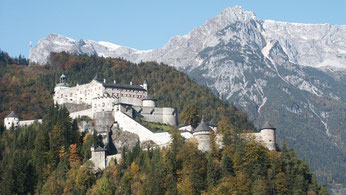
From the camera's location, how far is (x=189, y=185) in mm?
77438

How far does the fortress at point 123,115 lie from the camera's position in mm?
84562

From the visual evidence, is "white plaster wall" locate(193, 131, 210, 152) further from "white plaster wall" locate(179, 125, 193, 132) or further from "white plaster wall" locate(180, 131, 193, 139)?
"white plaster wall" locate(179, 125, 193, 132)

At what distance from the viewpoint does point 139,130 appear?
95.1 m

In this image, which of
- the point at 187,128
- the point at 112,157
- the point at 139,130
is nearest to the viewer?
the point at 112,157

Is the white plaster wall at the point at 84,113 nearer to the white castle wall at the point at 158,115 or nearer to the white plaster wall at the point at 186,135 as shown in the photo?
the white castle wall at the point at 158,115

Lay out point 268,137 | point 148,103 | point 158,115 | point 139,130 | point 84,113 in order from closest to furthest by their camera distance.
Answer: point 268,137
point 139,130
point 84,113
point 158,115
point 148,103

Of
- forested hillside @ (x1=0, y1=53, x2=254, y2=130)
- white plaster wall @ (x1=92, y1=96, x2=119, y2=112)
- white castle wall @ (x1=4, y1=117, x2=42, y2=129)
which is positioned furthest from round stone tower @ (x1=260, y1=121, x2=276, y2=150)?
white castle wall @ (x1=4, y1=117, x2=42, y2=129)

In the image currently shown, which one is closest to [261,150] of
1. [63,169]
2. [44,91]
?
[63,169]

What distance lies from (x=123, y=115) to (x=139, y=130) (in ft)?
16.1

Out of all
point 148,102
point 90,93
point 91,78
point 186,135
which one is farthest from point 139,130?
point 91,78

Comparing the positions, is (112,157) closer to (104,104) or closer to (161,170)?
(161,170)

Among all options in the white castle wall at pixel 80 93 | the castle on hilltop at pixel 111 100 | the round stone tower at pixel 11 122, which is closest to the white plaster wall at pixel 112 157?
the castle on hilltop at pixel 111 100

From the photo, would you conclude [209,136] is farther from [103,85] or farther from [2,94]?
[2,94]

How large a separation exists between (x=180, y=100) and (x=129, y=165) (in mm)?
59948
